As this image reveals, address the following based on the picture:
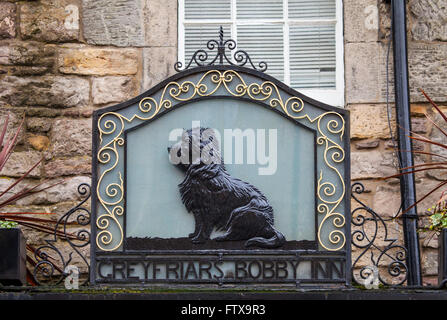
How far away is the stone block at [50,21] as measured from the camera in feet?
22.9

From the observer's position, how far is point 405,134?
647 centimetres

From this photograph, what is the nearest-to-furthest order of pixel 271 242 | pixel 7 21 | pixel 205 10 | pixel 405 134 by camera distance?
pixel 271 242, pixel 405 134, pixel 7 21, pixel 205 10

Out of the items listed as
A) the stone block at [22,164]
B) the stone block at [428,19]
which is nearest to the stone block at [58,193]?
the stone block at [22,164]

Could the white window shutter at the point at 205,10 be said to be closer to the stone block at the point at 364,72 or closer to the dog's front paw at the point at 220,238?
the stone block at the point at 364,72

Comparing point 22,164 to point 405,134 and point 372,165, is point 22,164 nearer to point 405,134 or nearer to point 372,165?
point 372,165

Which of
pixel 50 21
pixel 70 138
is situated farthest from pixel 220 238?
pixel 50 21

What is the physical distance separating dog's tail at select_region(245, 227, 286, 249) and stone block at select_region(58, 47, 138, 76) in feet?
5.91

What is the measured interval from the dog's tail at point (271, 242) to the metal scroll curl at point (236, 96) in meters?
0.23

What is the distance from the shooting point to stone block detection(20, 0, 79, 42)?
6.99 meters

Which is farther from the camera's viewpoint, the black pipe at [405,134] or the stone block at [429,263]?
the stone block at [429,263]

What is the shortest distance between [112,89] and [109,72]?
0.41 feet

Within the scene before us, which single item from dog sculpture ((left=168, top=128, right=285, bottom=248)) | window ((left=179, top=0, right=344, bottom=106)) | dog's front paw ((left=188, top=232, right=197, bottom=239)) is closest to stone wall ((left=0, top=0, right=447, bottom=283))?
window ((left=179, top=0, right=344, bottom=106))

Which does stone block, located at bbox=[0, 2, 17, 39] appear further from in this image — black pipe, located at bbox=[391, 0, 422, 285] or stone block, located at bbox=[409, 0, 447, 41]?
stone block, located at bbox=[409, 0, 447, 41]

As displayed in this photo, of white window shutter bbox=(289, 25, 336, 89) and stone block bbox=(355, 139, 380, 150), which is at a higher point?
white window shutter bbox=(289, 25, 336, 89)
